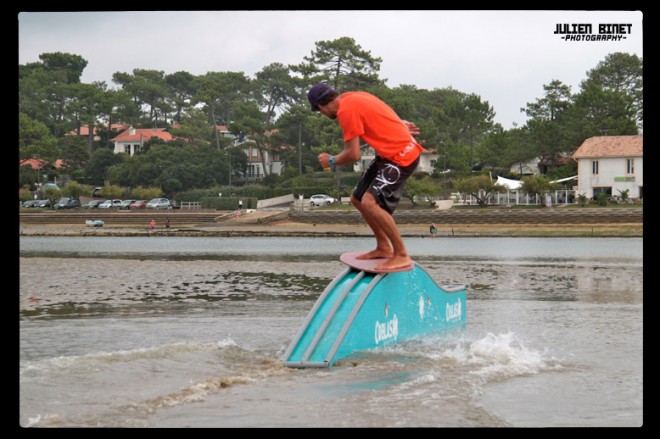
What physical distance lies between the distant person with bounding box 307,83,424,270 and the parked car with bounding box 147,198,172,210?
275ft

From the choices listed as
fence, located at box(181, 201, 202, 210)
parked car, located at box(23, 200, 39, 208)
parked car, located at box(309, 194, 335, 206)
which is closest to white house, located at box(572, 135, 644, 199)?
parked car, located at box(309, 194, 335, 206)

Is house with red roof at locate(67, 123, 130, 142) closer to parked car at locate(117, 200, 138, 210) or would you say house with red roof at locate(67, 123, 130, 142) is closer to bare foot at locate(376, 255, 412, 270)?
parked car at locate(117, 200, 138, 210)

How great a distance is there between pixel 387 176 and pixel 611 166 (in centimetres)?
Result: 6909

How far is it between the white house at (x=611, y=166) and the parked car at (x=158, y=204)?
138 feet

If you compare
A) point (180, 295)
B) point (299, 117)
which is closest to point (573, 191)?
point (299, 117)

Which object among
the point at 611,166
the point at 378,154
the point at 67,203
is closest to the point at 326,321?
the point at 378,154

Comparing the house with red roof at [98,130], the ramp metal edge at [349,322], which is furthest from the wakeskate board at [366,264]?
the house with red roof at [98,130]

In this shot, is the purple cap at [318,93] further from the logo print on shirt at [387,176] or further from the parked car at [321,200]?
the parked car at [321,200]

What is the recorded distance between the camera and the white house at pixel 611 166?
75.0 metres

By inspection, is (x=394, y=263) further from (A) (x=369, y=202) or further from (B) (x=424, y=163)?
(B) (x=424, y=163)

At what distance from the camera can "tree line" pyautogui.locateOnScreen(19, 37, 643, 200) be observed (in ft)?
292

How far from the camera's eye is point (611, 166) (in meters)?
75.9
